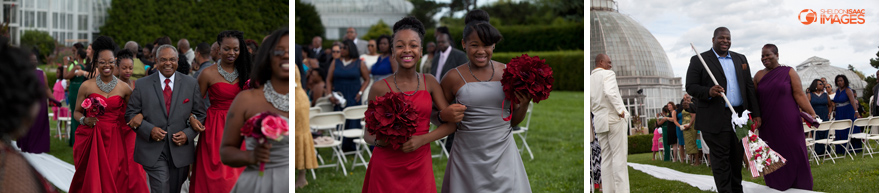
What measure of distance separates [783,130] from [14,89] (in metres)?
5.39

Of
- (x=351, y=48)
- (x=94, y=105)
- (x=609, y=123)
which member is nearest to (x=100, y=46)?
(x=94, y=105)

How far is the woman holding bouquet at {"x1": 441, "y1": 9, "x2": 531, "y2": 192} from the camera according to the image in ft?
14.4

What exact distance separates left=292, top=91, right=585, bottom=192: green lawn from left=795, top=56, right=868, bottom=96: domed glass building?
2390 mm

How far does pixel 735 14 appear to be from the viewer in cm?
574

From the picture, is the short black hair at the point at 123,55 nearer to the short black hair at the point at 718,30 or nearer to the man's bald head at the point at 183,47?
the man's bald head at the point at 183,47

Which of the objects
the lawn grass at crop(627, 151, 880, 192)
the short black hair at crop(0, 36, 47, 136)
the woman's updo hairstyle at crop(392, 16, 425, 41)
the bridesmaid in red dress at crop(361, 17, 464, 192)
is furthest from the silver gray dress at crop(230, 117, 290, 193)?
the lawn grass at crop(627, 151, 880, 192)

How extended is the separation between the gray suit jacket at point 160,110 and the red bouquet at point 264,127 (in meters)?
1.37

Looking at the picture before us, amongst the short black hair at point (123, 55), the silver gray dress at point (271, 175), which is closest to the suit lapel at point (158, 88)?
the short black hair at point (123, 55)

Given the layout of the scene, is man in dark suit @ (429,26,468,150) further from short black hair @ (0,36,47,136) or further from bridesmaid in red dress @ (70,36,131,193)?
short black hair @ (0,36,47,136)

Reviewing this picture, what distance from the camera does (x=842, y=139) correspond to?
600cm

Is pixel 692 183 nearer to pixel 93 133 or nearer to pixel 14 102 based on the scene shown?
pixel 93 133

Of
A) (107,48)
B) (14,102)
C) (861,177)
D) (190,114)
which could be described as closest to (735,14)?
(861,177)

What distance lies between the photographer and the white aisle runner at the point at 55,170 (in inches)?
267

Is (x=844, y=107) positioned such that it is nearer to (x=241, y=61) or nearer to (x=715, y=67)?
(x=715, y=67)
